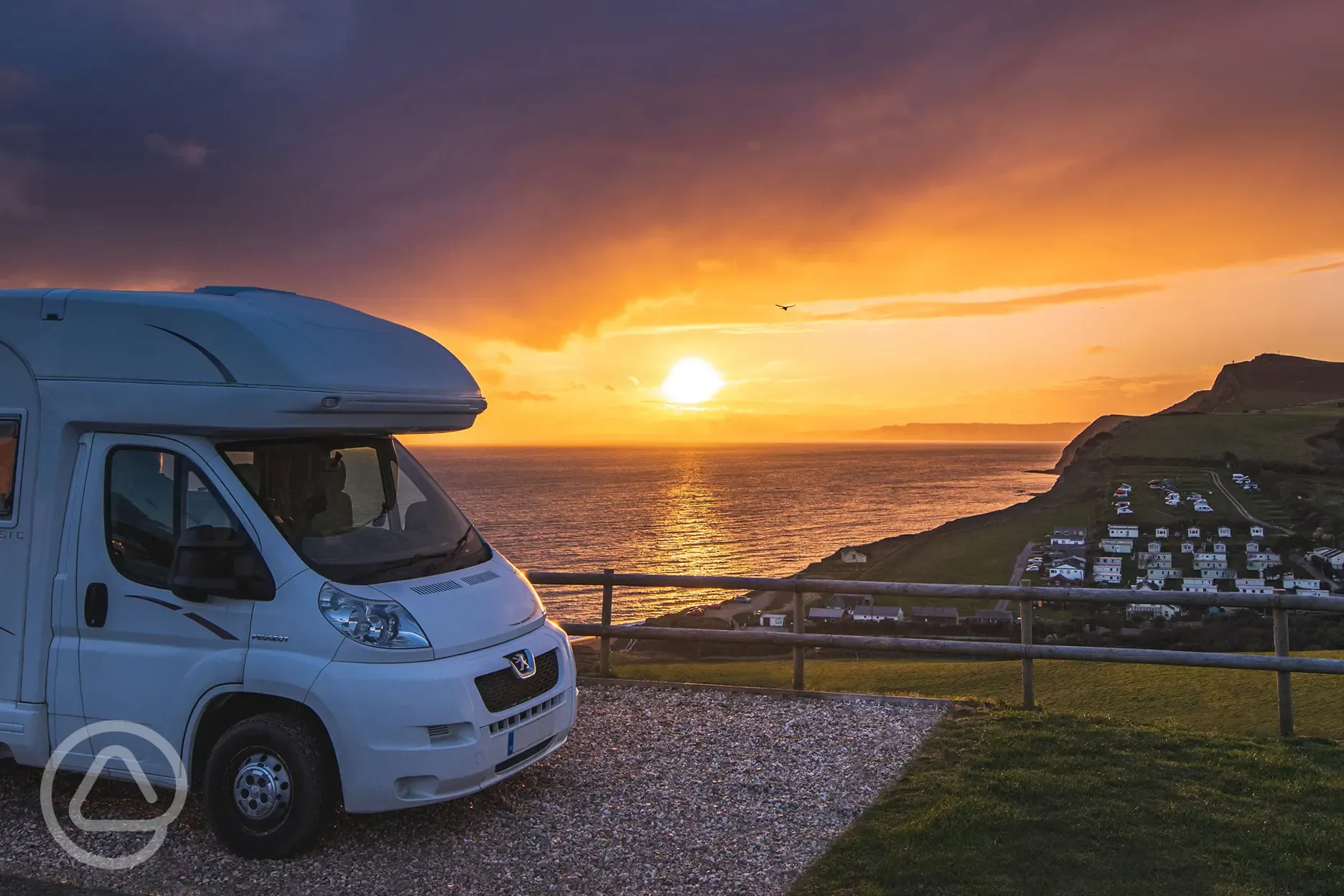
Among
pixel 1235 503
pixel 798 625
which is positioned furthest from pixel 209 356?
pixel 1235 503

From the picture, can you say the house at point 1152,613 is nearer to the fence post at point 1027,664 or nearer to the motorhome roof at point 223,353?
the fence post at point 1027,664

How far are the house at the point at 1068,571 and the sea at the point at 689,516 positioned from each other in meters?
13.0

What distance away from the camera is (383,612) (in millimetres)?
5742

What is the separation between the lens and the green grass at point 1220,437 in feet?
338

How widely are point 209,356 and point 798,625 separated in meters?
6.00

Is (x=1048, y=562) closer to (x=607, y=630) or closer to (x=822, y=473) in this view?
(x=607, y=630)

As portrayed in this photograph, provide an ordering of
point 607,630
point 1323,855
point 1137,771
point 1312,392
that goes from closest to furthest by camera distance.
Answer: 1. point 1323,855
2. point 1137,771
3. point 607,630
4. point 1312,392

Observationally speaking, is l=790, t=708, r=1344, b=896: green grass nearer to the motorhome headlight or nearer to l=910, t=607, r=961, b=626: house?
the motorhome headlight

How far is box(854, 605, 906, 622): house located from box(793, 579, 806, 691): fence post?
21.3 metres

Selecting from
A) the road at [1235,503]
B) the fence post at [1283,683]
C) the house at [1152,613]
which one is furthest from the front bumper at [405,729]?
the road at [1235,503]

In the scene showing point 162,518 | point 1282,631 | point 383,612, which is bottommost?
point 1282,631

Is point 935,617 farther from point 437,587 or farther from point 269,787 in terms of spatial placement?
point 269,787

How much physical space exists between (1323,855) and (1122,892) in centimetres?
143

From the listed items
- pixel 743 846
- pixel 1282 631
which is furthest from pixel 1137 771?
pixel 743 846
